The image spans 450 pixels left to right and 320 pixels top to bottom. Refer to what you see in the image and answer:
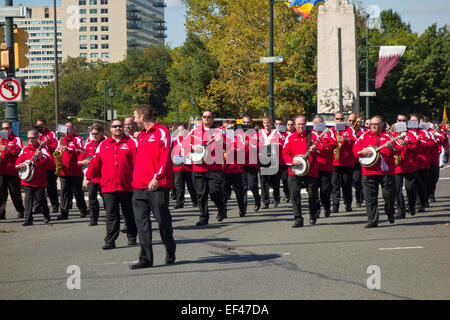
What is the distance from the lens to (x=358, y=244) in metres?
9.80

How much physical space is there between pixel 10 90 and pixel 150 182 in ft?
32.9

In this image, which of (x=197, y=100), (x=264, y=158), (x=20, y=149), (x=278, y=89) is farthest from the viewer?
(x=197, y=100)

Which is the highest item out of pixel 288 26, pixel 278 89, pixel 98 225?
pixel 288 26

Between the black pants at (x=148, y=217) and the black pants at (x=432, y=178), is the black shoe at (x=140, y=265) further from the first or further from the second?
the black pants at (x=432, y=178)

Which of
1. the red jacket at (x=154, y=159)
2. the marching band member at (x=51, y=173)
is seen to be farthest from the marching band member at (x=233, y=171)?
the red jacket at (x=154, y=159)

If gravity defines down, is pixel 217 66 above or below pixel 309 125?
above

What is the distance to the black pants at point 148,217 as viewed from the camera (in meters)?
8.38

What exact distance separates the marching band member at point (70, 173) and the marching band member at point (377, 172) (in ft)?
19.4

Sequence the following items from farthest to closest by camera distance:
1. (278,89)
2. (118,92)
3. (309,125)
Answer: (118,92) → (278,89) → (309,125)

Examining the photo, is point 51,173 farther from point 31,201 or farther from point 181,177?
point 181,177

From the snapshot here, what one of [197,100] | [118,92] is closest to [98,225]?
[197,100]
